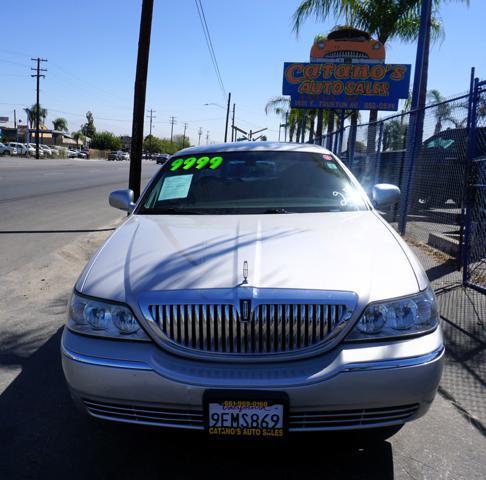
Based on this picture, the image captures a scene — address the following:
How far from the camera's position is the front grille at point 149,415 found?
2.36 meters

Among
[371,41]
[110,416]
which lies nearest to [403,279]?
[110,416]

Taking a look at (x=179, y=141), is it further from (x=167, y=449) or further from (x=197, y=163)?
(x=167, y=449)

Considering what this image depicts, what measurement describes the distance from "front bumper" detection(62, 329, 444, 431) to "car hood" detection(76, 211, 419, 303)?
0.28m

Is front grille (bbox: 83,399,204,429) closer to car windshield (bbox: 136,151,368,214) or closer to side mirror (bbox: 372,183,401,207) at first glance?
car windshield (bbox: 136,151,368,214)

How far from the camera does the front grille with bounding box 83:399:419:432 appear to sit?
7.67 ft

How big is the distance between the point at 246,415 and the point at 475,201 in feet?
15.0

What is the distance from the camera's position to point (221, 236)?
3.10 meters

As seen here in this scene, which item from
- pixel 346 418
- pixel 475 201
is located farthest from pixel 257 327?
pixel 475 201

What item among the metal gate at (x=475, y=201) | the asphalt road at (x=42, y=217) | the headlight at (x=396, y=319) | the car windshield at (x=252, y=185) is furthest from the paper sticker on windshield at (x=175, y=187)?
the metal gate at (x=475, y=201)

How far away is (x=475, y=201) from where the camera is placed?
5.88 m

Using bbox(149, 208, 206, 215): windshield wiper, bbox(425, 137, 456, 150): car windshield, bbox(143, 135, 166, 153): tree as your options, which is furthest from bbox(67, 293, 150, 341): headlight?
bbox(143, 135, 166, 153): tree

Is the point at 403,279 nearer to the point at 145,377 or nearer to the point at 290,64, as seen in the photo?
the point at 145,377

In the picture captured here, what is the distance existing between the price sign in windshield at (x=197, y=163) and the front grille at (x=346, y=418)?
247 cm

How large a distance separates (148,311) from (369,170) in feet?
35.7
